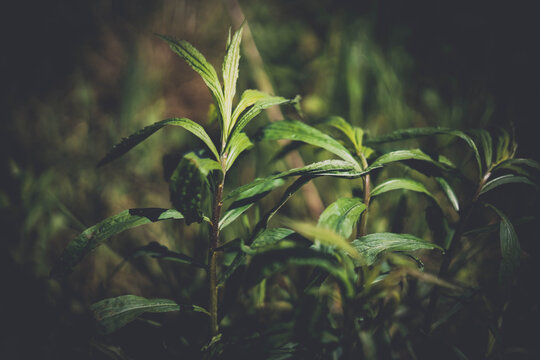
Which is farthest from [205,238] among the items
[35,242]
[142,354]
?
[35,242]

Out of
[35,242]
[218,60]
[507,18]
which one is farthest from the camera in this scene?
[218,60]

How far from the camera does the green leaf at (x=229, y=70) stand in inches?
19.3

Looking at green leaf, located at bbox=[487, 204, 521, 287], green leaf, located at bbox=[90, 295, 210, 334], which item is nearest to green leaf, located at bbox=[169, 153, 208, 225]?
green leaf, located at bbox=[90, 295, 210, 334]

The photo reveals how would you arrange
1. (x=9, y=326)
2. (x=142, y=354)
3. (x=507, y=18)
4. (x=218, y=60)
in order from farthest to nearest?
(x=218, y=60), (x=507, y=18), (x=9, y=326), (x=142, y=354)

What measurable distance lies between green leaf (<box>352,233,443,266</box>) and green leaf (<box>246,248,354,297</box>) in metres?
0.09

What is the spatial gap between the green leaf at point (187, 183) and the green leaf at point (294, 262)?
0.40ft

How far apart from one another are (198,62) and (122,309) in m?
0.42

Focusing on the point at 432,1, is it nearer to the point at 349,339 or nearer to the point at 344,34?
the point at 344,34

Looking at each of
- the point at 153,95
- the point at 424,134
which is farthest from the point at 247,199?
the point at 153,95

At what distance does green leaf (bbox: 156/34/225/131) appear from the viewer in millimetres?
447

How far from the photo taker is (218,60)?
2.06m

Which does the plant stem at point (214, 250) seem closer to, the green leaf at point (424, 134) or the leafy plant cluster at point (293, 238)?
the leafy plant cluster at point (293, 238)

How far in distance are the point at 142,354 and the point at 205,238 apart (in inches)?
16.0

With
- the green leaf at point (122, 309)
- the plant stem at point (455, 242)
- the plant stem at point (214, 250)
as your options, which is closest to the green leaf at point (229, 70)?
the plant stem at point (214, 250)
